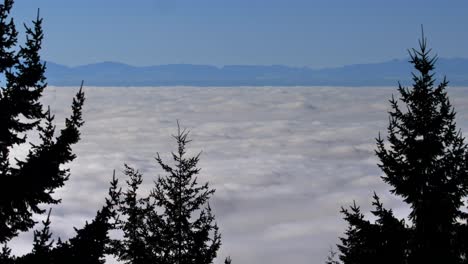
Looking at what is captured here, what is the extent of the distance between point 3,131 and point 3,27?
3.14 meters

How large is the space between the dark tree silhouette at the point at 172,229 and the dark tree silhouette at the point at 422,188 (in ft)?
20.5

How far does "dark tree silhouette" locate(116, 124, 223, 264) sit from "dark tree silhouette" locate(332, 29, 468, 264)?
626cm

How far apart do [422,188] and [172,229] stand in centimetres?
946

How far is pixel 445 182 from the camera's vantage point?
1571 centimetres

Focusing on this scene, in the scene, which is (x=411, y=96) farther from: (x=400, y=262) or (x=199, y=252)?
(x=199, y=252)

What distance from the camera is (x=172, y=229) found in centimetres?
2086

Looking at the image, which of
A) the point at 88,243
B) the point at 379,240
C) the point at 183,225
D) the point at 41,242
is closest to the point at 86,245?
the point at 88,243

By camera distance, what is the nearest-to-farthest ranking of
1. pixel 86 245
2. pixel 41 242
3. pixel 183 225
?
pixel 41 242
pixel 86 245
pixel 183 225

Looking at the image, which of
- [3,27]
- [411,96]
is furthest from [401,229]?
[3,27]

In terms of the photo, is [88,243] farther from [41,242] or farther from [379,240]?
[379,240]

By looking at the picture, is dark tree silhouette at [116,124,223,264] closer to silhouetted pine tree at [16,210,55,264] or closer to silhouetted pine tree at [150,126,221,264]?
silhouetted pine tree at [150,126,221,264]

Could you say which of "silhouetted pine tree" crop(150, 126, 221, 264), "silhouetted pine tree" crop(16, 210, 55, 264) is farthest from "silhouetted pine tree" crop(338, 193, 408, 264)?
"silhouetted pine tree" crop(16, 210, 55, 264)

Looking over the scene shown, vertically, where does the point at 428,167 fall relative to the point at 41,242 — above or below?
above

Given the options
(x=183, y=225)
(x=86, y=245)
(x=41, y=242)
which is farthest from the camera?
(x=183, y=225)
